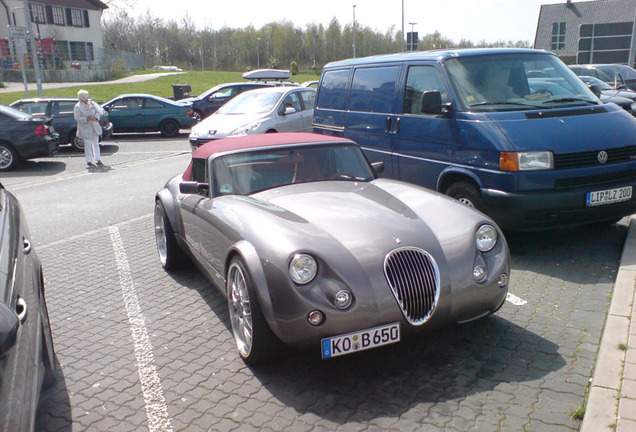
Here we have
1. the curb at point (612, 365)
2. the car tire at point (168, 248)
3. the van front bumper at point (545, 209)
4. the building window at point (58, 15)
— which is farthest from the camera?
the building window at point (58, 15)

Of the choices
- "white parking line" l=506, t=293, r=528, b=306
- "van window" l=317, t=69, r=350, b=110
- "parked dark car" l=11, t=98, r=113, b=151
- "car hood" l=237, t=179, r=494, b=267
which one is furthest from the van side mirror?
"parked dark car" l=11, t=98, r=113, b=151

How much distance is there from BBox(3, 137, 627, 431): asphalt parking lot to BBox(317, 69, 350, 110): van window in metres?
4.06

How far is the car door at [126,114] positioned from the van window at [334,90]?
13.2 metres

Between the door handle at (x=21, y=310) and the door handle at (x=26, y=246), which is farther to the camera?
the door handle at (x=26, y=246)

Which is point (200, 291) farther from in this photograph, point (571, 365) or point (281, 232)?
point (571, 365)

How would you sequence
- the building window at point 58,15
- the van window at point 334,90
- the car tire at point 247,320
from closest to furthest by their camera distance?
1. the car tire at point 247,320
2. the van window at point 334,90
3. the building window at point 58,15

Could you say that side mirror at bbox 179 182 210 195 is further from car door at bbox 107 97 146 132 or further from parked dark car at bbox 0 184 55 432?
car door at bbox 107 97 146 132

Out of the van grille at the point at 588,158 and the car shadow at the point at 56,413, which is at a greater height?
the van grille at the point at 588,158

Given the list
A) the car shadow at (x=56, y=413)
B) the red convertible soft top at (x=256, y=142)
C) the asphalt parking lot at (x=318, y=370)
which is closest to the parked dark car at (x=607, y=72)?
the asphalt parking lot at (x=318, y=370)

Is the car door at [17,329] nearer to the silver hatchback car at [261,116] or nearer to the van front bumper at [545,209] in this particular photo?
the van front bumper at [545,209]

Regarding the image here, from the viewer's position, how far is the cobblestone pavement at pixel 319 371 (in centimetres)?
333

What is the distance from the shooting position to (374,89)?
26.1 feet

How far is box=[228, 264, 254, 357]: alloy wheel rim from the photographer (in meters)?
3.90

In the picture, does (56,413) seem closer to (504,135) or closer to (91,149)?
(504,135)
